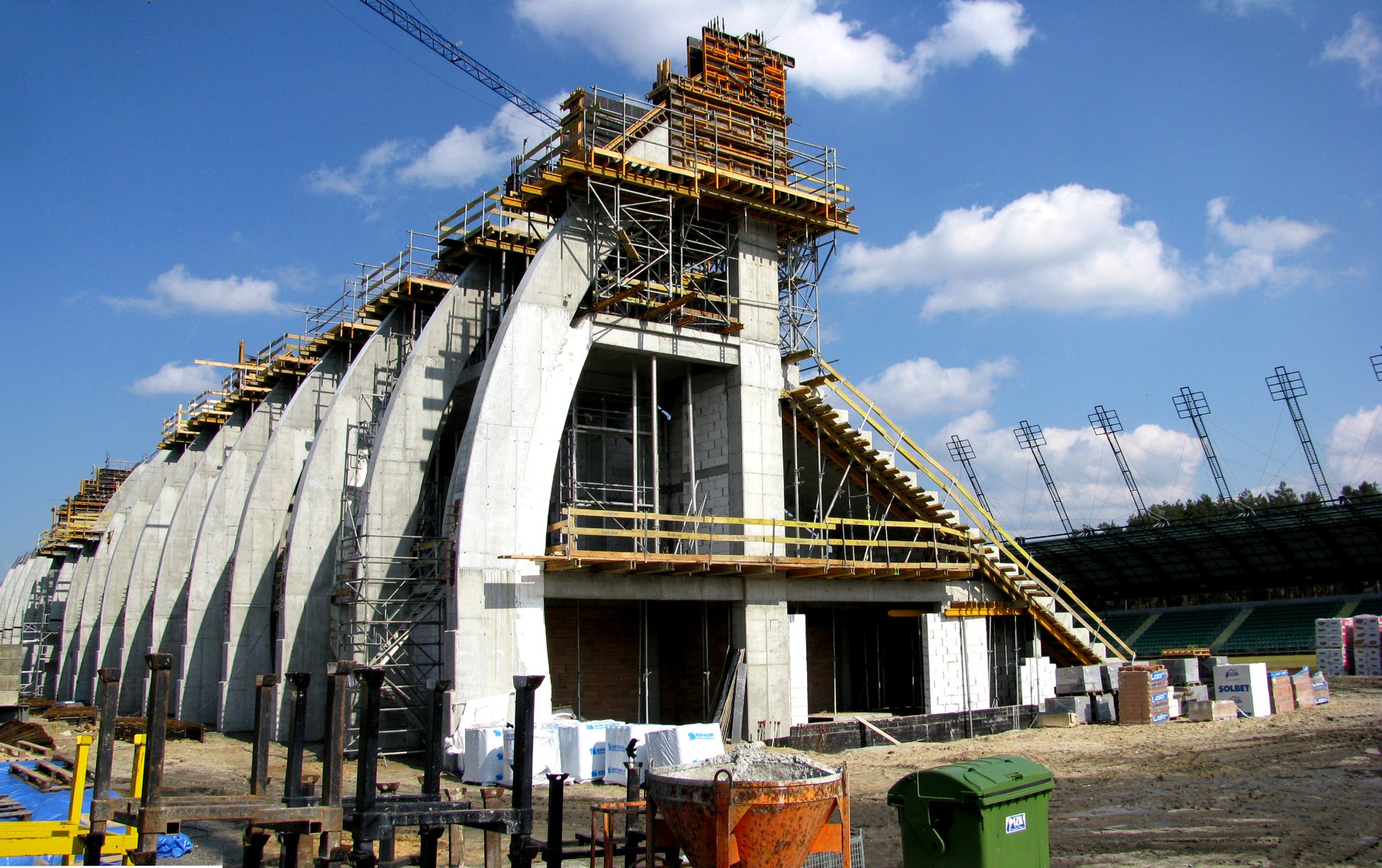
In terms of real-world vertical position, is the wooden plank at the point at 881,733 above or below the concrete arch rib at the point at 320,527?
below

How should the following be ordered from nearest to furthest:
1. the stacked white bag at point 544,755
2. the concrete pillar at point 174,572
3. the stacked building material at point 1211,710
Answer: the stacked white bag at point 544,755 < the stacked building material at point 1211,710 < the concrete pillar at point 174,572

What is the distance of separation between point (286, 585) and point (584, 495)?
7.31 metres

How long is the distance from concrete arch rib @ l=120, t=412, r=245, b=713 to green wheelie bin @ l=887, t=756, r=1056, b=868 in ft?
87.4

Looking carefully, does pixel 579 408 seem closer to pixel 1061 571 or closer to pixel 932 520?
pixel 932 520

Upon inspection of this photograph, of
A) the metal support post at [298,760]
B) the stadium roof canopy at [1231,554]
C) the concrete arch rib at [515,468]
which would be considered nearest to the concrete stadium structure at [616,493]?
the concrete arch rib at [515,468]

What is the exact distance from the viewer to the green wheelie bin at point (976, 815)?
29.9 ft

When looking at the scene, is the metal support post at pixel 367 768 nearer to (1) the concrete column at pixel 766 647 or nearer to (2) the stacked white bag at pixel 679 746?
(2) the stacked white bag at pixel 679 746

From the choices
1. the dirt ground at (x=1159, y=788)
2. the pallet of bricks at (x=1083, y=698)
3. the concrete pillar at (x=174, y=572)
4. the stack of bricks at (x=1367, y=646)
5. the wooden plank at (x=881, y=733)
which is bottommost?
the dirt ground at (x=1159, y=788)

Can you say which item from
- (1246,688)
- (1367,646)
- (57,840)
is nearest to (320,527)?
(57,840)

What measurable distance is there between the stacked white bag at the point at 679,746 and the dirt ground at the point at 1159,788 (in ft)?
3.35

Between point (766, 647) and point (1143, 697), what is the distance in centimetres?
926

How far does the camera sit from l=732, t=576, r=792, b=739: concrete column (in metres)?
23.4

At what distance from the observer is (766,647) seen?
23891 millimetres

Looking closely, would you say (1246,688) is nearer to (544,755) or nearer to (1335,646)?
(1335,646)
